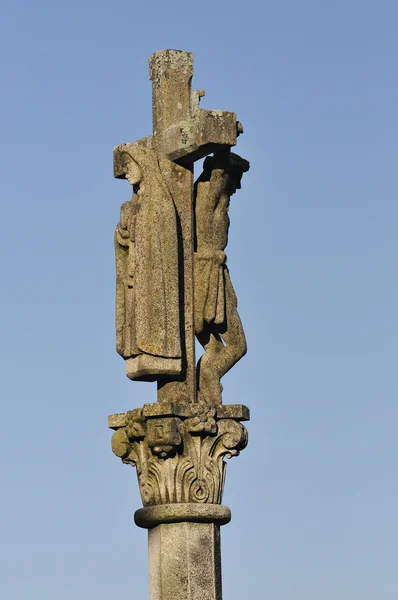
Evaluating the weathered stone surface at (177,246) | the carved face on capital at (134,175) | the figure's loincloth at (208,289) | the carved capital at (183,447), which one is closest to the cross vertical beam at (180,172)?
the weathered stone surface at (177,246)

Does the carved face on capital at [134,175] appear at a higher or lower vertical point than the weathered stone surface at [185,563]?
higher

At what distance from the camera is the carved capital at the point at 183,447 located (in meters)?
25.5

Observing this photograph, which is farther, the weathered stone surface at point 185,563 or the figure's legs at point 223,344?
the figure's legs at point 223,344

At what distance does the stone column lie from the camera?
25281mm

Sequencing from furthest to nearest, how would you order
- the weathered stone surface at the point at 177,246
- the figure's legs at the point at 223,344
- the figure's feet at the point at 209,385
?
the figure's legs at the point at 223,344
the figure's feet at the point at 209,385
the weathered stone surface at the point at 177,246

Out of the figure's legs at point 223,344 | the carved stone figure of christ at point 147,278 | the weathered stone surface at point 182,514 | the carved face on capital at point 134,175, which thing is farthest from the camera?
the carved face on capital at point 134,175

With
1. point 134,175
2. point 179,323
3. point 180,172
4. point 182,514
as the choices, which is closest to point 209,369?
point 179,323

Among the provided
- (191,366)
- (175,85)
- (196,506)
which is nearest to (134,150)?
(175,85)

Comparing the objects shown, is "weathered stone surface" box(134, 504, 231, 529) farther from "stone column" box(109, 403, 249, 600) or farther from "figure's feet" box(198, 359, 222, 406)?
"figure's feet" box(198, 359, 222, 406)

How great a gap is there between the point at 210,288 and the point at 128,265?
1.04m

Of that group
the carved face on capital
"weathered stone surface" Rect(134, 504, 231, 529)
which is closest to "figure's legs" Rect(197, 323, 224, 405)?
"weathered stone surface" Rect(134, 504, 231, 529)

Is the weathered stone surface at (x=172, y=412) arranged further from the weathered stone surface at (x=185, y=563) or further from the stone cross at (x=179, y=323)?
the weathered stone surface at (x=185, y=563)

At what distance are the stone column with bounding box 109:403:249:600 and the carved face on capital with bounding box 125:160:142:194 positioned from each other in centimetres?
291

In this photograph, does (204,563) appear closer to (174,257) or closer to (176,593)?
(176,593)
